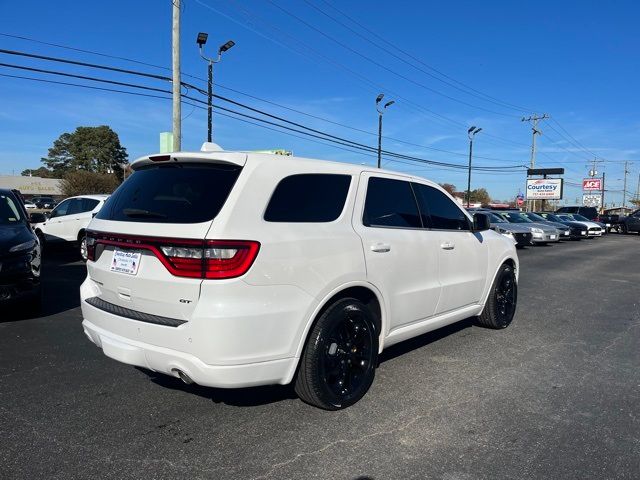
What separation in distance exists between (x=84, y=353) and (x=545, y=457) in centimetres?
410

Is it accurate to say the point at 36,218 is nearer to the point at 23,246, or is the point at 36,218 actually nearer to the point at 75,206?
the point at 23,246

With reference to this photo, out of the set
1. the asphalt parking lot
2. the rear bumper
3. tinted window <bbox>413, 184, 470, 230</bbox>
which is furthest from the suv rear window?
tinted window <bbox>413, 184, 470, 230</bbox>

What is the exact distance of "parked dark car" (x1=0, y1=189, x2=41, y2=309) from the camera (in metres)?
5.39

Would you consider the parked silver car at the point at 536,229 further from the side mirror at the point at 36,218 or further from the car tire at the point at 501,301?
the side mirror at the point at 36,218

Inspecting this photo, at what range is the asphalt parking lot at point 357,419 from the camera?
2775mm

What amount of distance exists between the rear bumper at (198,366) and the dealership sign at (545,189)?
5284 centimetres

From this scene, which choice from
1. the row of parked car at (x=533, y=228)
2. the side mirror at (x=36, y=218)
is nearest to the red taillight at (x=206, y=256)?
the side mirror at (x=36, y=218)

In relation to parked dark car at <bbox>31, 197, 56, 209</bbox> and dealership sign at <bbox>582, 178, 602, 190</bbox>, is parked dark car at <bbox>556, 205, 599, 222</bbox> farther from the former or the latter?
parked dark car at <bbox>31, 197, 56, 209</bbox>

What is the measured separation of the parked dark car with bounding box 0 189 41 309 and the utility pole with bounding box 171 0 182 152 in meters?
10.3

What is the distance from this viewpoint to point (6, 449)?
2.89m

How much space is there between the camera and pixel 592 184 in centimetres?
6875

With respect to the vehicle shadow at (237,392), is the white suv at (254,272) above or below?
above

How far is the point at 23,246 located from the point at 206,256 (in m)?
4.03

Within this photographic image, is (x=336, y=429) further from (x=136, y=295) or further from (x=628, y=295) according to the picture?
(x=628, y=295)
